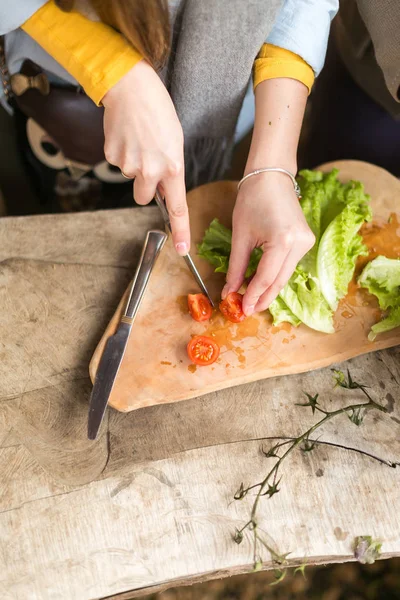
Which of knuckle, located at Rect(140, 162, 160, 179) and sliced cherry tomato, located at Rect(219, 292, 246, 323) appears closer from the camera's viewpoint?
knuckle, located at Rect(140, 162, 160, 179)

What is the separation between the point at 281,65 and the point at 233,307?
0.67m

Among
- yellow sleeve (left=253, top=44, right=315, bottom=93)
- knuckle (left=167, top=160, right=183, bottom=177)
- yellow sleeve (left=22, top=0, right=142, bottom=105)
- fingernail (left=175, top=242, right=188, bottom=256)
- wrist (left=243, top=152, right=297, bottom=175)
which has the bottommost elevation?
fingernail (left=175, top=242, right=188, bottom=256)

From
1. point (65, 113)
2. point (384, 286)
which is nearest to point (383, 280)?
point (384, 286)

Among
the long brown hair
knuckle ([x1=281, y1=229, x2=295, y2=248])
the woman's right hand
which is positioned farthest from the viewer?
knuckle ([x1=281, y1=229, x2=295, y2=248])

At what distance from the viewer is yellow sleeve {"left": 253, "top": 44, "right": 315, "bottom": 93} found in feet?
4.69

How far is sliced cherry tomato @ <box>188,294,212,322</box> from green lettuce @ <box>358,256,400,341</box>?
0.46 m

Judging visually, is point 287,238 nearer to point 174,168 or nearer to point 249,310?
point 249,310

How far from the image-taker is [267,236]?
1.37 meters

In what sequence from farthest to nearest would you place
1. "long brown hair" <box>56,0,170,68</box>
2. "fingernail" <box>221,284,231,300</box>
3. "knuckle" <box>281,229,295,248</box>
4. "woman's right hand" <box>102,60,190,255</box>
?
"fingernail" <box>221,284,231,300</box> → "knuckle" <box>281,229,295,248</box> → "woman's right hand" <box>102,60,190,255</box> → "long brown hair" <box>56,0,170,68</box>

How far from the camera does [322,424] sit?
55.2 inches

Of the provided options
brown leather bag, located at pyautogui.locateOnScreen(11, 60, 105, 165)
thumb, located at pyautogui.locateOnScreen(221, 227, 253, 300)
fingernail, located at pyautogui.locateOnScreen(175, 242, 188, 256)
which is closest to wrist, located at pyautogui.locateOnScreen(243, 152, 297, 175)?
thumb, located at pyautogui.locateOnScreen(221, 227, 253, 300)

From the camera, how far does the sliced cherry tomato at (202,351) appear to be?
139cm

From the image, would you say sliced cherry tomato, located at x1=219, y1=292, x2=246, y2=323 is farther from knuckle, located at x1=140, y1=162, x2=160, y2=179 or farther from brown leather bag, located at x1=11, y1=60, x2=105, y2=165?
brown leather bag, located at x1=11, y1=60, x2=105, y2=165

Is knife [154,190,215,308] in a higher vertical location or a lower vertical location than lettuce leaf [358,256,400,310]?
higher
